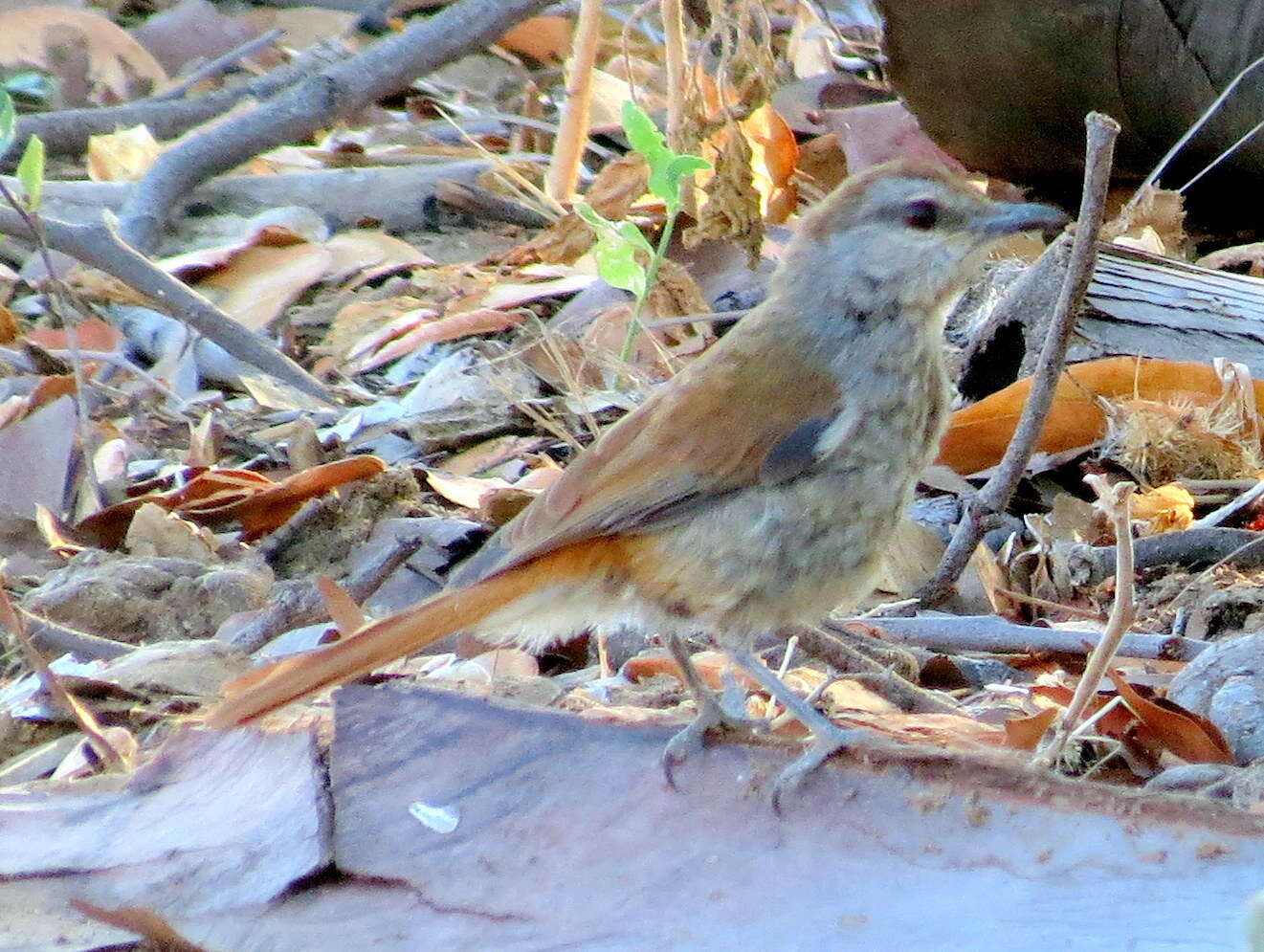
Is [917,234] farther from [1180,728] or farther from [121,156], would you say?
[121,156]

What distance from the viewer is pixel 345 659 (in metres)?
2.83

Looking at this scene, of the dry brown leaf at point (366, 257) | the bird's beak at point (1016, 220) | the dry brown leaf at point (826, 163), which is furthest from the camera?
the dry brown leaf at point (826, 163)

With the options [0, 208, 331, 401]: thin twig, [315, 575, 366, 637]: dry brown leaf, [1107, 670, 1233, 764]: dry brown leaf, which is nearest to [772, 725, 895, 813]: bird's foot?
[1107, 670, 1233, 764]: dry brown leaf

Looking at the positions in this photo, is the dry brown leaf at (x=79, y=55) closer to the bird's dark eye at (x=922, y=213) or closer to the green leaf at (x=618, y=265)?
the green leaf at (x=618, y=265)

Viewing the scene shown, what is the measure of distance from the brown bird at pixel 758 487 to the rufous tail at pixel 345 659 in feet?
0.04

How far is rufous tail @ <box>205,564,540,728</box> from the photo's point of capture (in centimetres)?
278

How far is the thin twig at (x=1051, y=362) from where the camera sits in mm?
3258

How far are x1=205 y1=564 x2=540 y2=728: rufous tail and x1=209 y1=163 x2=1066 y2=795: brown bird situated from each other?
1cm

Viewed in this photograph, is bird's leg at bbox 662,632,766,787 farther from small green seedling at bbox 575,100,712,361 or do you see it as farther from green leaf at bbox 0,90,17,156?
green leaf at bbox 0,90,17,156

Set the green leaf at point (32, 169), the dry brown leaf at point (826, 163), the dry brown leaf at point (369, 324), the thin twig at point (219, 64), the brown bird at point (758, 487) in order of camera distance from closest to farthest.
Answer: the brown bird at point (758, 487) → the green leaf at point (32, 169) → the dry brown leaf at point (369, 324) → the dry brown leaf at point (826, 163) → the thin twig at point (219, 64)

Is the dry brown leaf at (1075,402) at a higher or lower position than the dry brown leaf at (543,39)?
higher

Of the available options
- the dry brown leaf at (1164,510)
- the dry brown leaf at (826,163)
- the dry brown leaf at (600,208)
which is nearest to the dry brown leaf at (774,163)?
the dry brown leaf at (826,163)

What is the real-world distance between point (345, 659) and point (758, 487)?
88 cm

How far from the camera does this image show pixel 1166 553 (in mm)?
4203
